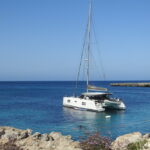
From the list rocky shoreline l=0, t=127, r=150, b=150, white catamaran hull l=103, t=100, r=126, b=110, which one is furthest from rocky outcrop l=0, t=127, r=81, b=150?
white catamaran hull l=103, t=100, r=126, b=110

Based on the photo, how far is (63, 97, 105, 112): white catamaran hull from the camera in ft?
120

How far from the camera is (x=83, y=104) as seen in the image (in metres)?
38.2

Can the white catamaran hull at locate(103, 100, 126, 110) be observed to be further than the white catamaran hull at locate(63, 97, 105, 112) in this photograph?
Yes

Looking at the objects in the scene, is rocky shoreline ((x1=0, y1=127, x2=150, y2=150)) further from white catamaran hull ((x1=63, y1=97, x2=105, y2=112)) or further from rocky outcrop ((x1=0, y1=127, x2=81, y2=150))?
white catamaran hull ((x1=63, y1=97, x2=105, y2=112))

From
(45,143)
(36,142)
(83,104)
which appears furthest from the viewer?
(83,104)

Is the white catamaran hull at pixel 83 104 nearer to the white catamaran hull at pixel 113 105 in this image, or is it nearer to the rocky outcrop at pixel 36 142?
the white catamaran hull at pixel 113 105

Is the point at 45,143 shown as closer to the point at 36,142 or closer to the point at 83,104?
the point at 36,142

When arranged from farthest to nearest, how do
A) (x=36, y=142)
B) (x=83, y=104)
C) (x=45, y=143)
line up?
(x=83, y=104) < (x=36, y=142) < (x=45, y=143)

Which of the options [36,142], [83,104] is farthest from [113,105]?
[36,142]

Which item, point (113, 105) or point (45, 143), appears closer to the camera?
point (45, 143)

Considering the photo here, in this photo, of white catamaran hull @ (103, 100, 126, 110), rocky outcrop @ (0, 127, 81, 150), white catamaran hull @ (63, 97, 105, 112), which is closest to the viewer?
rocky outcrop @ (0, 127, 81, 150)

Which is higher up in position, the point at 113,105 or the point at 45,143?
the point at 45,143

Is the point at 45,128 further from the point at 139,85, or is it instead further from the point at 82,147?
the point at 139,85

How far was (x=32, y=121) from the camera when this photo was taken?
96.8 ft
